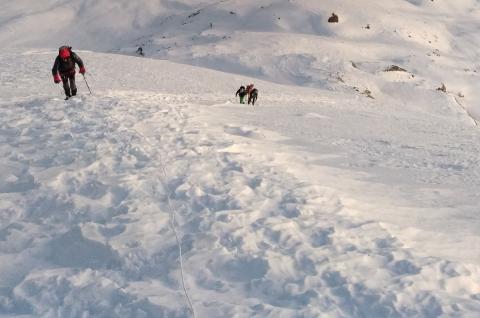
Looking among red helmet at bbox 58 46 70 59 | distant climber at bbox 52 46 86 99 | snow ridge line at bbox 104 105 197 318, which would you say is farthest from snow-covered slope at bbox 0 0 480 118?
snow ridge line at bbox 104 105 197 318

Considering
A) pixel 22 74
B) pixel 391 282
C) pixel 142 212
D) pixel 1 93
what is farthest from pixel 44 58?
pixel 391 282

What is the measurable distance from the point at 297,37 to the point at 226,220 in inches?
1403

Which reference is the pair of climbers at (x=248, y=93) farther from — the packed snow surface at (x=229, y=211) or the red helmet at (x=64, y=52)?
the red helmet at (x=64, y=52)

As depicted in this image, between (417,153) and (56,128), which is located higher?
(56,128)

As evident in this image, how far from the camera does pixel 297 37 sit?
40.6 meters

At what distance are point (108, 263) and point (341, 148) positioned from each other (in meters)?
6.79

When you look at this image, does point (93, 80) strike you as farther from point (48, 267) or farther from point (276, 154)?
point (48, 267)

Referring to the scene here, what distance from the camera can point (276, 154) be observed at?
32.6 feet

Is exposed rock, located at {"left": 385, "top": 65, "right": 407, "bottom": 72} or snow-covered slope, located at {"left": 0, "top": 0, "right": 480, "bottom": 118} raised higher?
snow-covered slope, located at {"left": 0, "top": 0, "right": 480, "bottom": 118}

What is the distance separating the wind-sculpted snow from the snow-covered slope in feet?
79.5

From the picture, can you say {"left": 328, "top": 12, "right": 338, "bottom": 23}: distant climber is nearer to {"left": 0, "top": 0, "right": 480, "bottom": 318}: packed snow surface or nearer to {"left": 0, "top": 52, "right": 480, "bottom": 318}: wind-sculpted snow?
{"left": 0, "top": 0, "right": 480, "bottom": 318}: packed snow surface

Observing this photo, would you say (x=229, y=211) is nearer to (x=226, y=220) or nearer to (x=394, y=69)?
(x=226, y=220)

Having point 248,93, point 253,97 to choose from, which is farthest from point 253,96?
point 248,93

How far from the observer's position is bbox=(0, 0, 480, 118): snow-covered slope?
36.1m
